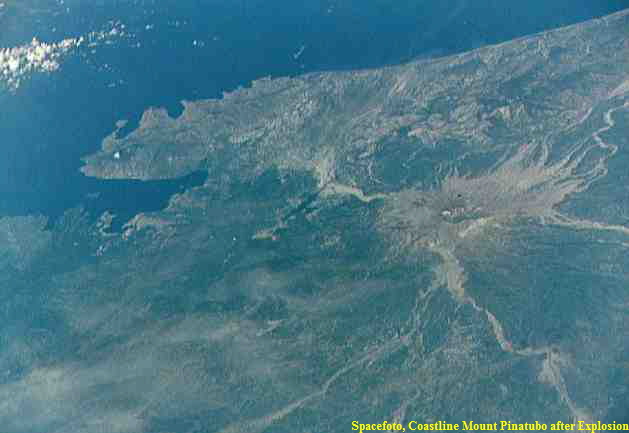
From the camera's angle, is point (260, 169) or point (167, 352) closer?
point (167, 352)

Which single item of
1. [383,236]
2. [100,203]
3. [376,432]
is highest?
[100,203]

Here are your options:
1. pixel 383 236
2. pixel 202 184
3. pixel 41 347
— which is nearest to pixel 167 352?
pixel 41 347

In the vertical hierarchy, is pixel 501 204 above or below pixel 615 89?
below

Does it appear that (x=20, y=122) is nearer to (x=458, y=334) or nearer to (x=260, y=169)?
(x=260, y=169)

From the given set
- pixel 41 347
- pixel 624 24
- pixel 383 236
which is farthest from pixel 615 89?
pixel 41 347

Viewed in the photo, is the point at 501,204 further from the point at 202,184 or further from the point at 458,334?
the point at 202,184

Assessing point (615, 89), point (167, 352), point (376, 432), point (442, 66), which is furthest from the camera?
point (442, 66)

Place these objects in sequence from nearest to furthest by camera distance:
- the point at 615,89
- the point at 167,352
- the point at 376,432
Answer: the point at 376,432, the point at 167,352, the point at 615,89
